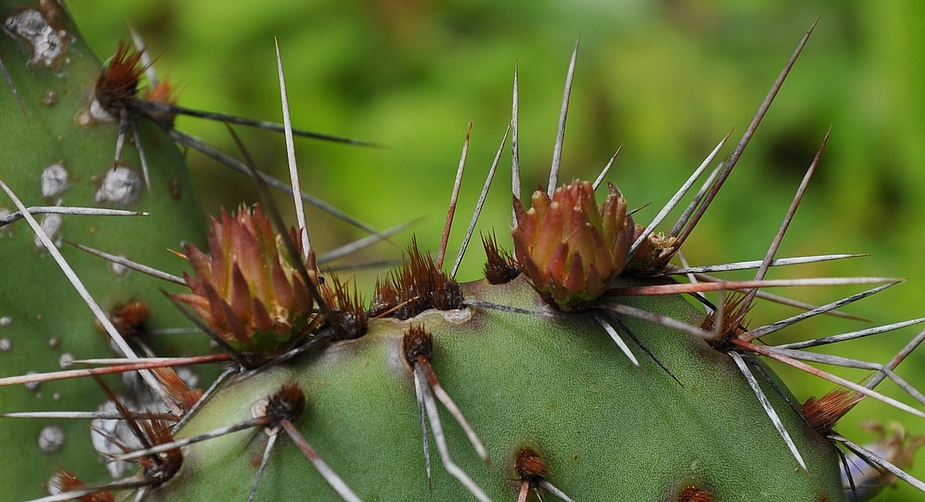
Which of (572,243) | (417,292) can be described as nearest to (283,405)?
(417,292)

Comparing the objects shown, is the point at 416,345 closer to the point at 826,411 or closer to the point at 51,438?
the point at 826,411

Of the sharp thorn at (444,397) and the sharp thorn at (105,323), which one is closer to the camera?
the sharp thorn at (444,397)

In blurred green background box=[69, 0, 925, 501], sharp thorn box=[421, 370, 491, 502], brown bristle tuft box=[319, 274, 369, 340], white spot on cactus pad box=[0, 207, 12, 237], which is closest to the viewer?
sharp thorn box=[421, 370, 491, 502]

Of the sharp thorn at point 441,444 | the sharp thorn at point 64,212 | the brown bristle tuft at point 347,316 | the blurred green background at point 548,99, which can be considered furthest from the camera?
the blurred green background at point 548,99

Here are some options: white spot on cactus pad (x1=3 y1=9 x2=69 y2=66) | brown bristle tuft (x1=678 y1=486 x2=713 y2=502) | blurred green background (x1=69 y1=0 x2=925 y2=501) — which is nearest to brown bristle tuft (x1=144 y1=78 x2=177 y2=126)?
white spot on cactus pad (x1=3 y1=9 x2=69 y2=66)

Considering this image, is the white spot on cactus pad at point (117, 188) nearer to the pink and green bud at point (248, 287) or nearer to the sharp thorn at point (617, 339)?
the pink and green bud at point (248, 287)

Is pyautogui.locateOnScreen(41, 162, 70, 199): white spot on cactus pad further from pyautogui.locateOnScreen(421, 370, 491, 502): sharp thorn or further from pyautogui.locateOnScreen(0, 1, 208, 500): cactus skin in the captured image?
pyautogui.locateOnScreen(421, 370, 491, 502): sharp thorn

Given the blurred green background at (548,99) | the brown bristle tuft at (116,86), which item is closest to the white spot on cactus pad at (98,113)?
the brown bristle tuft at (116,86)
